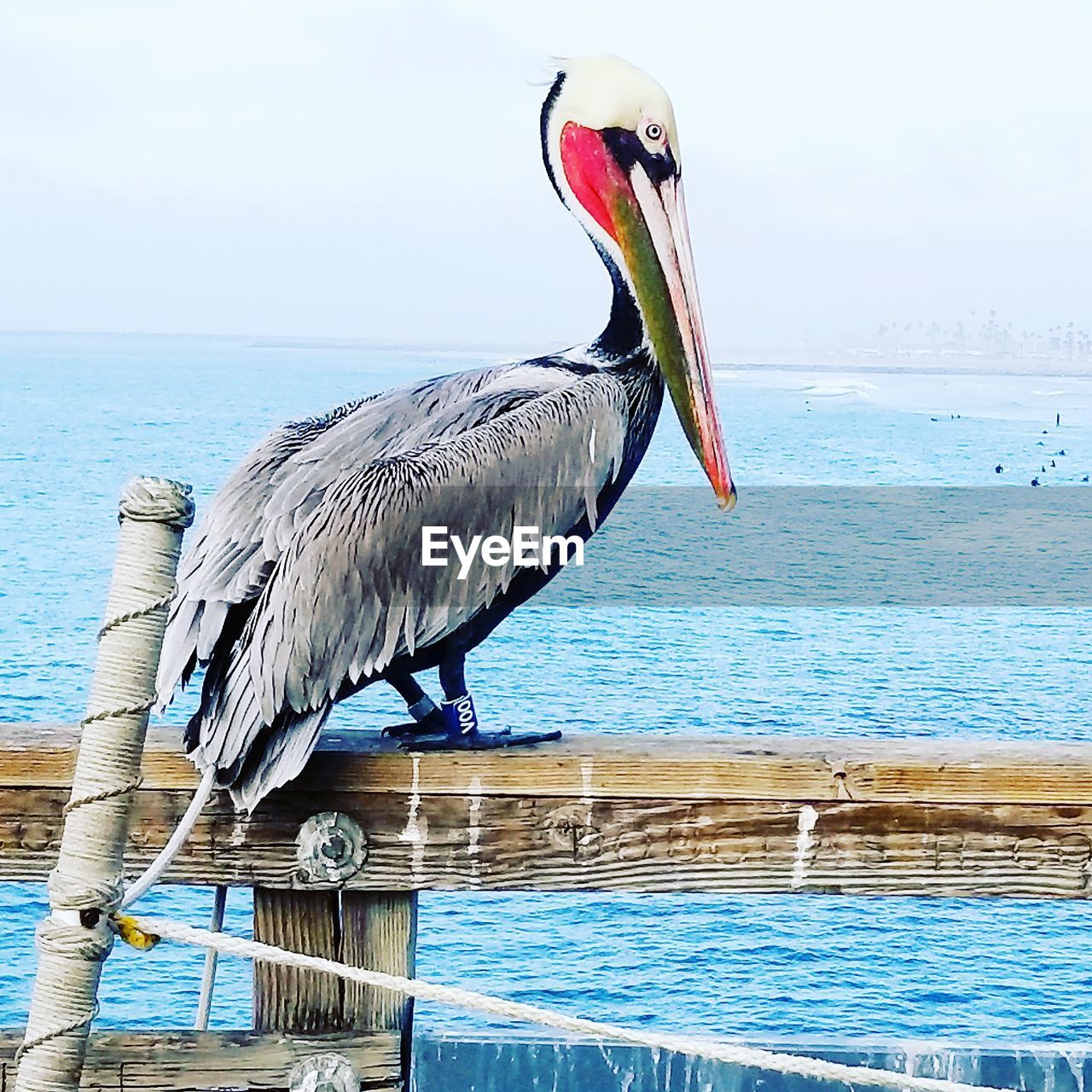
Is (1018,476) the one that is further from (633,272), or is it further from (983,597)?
(633,272)

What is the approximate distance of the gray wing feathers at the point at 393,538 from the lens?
1975 millimetres

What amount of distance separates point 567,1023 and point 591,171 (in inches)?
56.8

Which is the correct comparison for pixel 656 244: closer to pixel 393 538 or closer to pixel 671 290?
pixel 671 290

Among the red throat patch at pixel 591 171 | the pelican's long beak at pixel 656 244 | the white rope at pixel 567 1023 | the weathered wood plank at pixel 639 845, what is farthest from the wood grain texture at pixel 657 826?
the red throat patch at pixel 591 171

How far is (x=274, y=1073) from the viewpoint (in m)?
1.91

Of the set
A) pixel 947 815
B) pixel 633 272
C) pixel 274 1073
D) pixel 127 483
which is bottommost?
pixel 274 1073

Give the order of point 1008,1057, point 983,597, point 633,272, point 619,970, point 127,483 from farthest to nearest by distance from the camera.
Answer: point 983,597 → point 619,970 → point 1008,1057 → point 633,272 → point 127,483

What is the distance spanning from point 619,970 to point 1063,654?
8.54 metres

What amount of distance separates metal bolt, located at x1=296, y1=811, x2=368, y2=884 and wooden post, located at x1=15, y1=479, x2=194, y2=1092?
0.34 metres

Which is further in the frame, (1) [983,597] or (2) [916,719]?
(1) [983,597]

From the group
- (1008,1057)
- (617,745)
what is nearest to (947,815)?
(617,745)

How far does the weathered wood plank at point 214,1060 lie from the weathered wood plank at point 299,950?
0.10ft

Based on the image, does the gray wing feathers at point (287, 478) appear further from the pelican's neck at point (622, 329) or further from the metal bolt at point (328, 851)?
the metal bolt at point (328, 851)

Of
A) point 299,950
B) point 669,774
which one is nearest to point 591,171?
point 669,774
